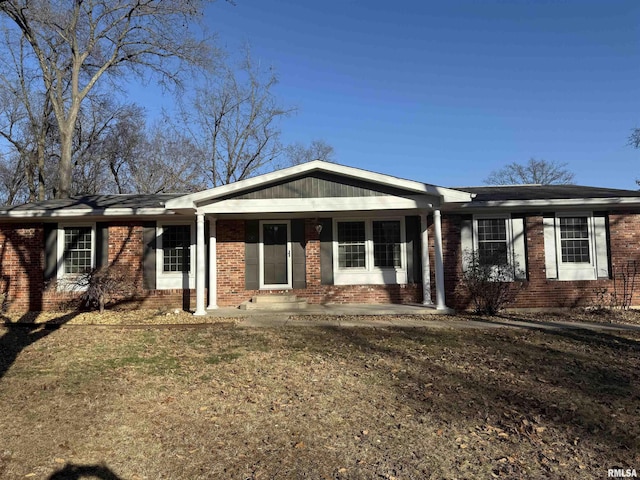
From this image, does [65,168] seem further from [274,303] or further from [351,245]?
[351,245]

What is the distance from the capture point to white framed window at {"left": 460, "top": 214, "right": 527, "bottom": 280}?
36.4 feet

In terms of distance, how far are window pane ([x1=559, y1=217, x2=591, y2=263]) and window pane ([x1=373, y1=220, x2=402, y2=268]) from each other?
4456 millimetres

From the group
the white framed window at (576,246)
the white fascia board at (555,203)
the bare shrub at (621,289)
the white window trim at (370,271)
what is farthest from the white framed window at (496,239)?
the bare shrub at (621,289)

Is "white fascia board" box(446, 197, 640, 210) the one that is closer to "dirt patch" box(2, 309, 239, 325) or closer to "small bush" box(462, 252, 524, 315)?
"small bush" box(462, 252, 524, 315)

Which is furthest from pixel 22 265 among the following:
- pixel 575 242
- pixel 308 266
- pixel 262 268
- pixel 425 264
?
pixel 575 242

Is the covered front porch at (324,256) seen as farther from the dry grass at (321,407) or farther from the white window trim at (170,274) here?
the dry grass at (321,407)

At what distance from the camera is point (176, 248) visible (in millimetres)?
11594

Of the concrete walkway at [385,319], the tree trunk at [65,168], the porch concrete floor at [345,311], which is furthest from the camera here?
the tree trunk at [65,168]

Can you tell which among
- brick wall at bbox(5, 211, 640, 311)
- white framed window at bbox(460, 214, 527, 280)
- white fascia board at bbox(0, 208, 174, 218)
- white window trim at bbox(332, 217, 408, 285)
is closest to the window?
brick wall at bbox(5, 211, 640, 311)

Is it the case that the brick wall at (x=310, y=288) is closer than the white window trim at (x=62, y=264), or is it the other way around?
the white window trim at (x=62, y=264)

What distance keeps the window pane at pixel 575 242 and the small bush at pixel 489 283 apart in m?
1.64

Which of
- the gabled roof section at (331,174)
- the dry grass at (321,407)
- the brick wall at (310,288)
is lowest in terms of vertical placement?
the dry grass at (321,407)

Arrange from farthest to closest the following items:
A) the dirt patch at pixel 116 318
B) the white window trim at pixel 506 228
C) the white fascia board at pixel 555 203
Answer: the white window trim at pixel 506 228
the white fascia board at pixel 555 203
the dirt patch at pixel 116 318

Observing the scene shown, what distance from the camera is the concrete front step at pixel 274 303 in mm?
10891
